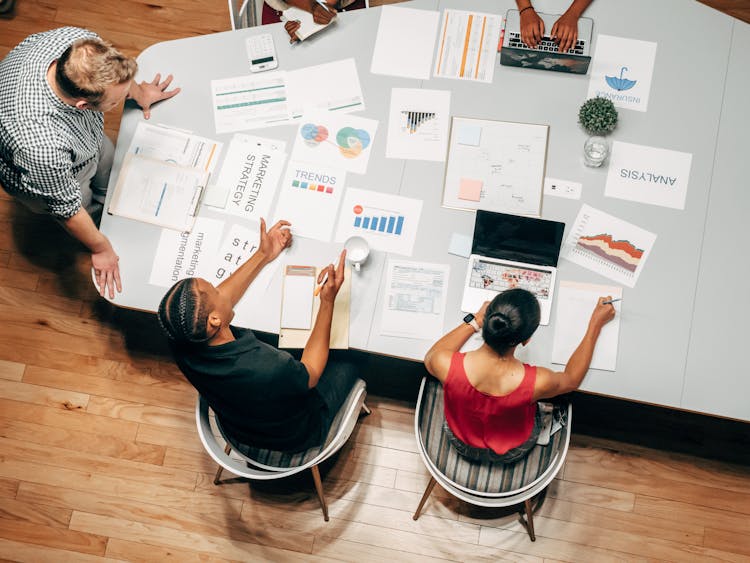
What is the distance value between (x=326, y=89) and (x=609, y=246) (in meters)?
1.22

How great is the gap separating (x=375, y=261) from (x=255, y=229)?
1.56 feet

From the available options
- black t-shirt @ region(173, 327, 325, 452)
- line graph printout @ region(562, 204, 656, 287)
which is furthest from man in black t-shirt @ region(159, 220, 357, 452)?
line graph printout @ region(562, 204, 656, 287)

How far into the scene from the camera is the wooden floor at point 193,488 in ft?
8.82

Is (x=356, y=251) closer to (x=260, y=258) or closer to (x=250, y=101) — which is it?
(x=260, y=258)

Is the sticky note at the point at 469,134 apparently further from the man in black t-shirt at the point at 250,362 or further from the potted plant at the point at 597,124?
the man in black t-shirt at the point at 250,362

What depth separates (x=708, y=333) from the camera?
84.7 inches

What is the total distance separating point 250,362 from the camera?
74.9 inches

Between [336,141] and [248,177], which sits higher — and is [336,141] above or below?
above

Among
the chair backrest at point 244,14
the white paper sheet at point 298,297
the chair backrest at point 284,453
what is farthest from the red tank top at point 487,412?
the chair backrest at point 244,14

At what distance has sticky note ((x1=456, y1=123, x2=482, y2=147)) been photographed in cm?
234

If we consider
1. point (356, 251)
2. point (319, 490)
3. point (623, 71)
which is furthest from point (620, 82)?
point (319, 490)

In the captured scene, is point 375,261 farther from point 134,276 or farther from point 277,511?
point 277,511

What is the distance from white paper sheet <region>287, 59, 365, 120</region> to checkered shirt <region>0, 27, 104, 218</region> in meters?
0.78

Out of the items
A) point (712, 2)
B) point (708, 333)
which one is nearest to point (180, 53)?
point (708, 333)
